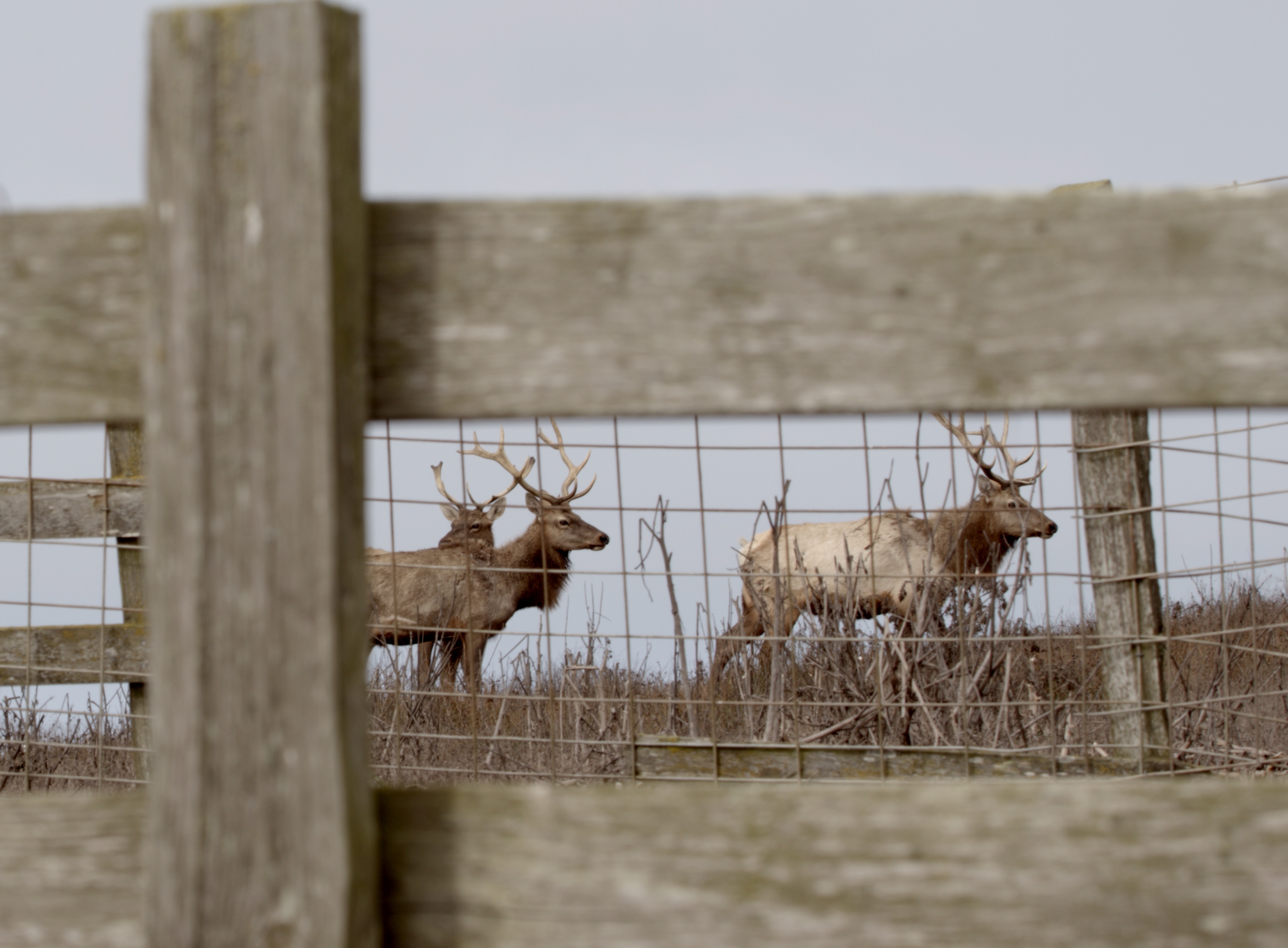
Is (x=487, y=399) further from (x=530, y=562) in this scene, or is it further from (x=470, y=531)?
(x=530, y=562)

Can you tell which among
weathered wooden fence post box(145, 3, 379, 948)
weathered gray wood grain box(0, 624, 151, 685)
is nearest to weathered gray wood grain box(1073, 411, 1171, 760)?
weathered wooden fence post box(145, 3, 379, 948)

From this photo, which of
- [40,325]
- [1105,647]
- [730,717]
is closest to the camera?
[40,325]

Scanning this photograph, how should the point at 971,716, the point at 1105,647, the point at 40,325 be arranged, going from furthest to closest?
the point at 971,716
the point at 1105,647
the point at 40,325

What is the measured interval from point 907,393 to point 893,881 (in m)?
0.44

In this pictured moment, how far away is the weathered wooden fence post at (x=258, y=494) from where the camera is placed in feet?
3.26

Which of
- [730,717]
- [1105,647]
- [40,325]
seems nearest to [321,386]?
[40,325]

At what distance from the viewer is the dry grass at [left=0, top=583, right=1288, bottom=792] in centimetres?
521

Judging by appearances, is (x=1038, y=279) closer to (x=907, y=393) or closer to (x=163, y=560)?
(x=907, y=393)

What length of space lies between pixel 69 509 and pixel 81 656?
2.08ft

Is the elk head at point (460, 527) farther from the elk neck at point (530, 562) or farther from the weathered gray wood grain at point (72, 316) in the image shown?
the weathered gray wood grain at point (72, 316)

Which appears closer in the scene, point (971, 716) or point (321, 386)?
point (321, 386)

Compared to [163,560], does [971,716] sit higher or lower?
lower

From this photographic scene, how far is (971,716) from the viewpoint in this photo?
21.1ft

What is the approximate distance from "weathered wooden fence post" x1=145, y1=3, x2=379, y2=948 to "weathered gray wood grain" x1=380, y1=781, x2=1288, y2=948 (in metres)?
0.10
